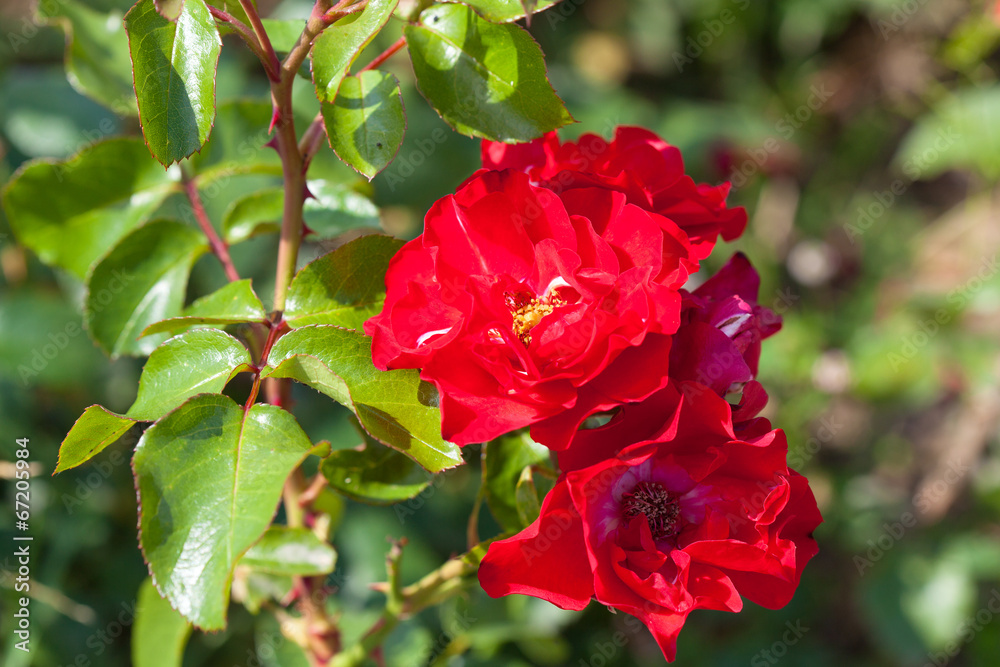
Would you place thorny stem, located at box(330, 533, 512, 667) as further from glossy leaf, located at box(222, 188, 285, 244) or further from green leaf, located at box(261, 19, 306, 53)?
green leaf, located at box(261, 19, 306, 53)

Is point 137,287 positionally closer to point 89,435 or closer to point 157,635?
point 89,435

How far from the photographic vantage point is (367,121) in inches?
29.4

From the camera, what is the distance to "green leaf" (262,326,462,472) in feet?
2.37

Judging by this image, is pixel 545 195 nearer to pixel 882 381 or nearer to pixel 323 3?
pixel 323 3

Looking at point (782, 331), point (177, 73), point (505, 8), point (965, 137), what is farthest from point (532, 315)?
point (965, 137)

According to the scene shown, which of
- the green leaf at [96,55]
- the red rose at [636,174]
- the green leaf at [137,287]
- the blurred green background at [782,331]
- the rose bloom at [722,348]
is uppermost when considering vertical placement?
the green leaf at [96,55]

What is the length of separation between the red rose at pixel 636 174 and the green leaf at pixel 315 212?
0.25 m

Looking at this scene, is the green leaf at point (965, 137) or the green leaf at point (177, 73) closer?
the green leaf at point (177, 73)

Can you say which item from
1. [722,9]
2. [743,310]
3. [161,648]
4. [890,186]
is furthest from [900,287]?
[161,648]

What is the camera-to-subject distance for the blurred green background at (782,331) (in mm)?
1705

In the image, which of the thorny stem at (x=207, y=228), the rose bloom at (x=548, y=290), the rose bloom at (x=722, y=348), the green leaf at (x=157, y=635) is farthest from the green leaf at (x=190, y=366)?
the green leaf at (x=157, y=635)

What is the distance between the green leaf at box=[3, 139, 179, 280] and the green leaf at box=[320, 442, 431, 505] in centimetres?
52

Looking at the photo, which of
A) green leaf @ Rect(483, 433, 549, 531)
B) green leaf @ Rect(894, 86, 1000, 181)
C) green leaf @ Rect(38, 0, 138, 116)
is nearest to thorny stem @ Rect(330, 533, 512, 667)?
green leaf @ Rect(483, 433, 549, 531)

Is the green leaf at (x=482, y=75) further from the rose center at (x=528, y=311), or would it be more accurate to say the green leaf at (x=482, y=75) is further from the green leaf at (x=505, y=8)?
the rose center at (x=528, y=311)
